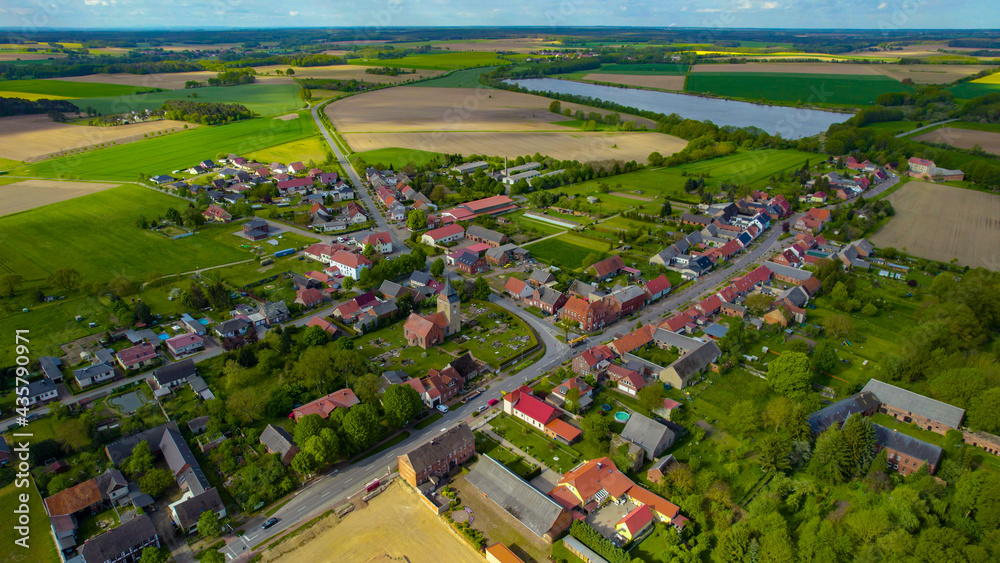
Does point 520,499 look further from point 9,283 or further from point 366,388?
point 9,283

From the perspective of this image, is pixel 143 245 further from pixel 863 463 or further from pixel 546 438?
pixel 863 463

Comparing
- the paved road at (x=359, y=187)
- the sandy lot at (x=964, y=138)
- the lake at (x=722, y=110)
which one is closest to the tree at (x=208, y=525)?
the paved road at (x=359, y=187)

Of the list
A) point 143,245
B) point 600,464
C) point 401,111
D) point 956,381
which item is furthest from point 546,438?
point 401,111

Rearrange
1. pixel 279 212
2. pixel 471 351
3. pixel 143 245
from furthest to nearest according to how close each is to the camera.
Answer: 1. pixel 279 212
2. pixel 143 245
3. pixel 471 351

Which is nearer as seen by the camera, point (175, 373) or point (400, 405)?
point (400, 405)

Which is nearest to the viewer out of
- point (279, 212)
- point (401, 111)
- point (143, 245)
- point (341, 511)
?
point (341, 511)

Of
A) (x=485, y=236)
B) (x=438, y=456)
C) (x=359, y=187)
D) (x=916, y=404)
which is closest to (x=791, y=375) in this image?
(x=916, y=404)

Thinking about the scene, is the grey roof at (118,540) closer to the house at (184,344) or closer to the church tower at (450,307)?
the house at (184,344)
